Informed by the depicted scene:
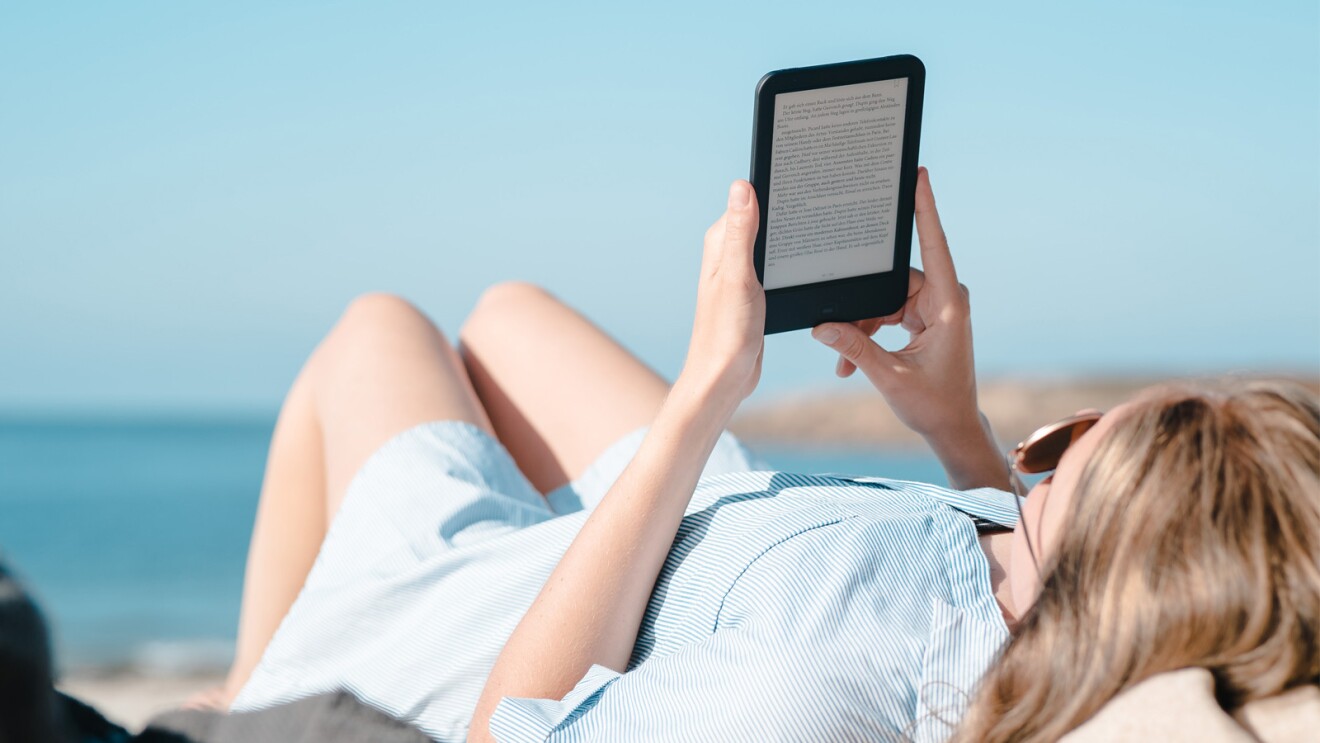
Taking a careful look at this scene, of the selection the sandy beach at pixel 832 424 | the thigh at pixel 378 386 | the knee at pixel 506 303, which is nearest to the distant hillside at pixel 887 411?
the sandy beach at pixel 832 424

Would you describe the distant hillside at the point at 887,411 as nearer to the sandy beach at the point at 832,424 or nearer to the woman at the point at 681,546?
the sandy beach at the point at 832,424

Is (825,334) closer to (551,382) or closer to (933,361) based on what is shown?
(933,361)

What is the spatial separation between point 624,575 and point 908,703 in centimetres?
43

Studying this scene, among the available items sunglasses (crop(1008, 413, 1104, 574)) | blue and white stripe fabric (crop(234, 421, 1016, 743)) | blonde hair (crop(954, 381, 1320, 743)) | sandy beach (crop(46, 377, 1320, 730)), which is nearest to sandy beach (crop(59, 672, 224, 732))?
sandy beach (crop(46, 377, 1320, 730))

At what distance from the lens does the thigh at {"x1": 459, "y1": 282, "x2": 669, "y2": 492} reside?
2.39 meters

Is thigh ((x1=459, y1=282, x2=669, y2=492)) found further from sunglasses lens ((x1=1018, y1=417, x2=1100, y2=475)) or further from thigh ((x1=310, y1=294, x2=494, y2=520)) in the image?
sunglasses lens ((x1=1018, y1=417, x2=1100, y2=475))

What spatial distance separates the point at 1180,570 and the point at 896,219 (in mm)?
897

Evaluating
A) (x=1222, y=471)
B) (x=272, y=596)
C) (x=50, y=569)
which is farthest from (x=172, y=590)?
(x=1222, y=471)

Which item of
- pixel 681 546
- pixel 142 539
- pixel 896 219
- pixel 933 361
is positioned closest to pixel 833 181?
pixel 896 219

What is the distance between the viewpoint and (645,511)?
5.25 ft

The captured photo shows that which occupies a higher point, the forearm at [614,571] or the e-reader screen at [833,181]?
the e-reader screen at [833,181]

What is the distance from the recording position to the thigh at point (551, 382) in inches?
94.0

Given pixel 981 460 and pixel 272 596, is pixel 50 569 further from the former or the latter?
pixel 981 460

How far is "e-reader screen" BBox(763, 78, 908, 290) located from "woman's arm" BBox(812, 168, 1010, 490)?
10cm
